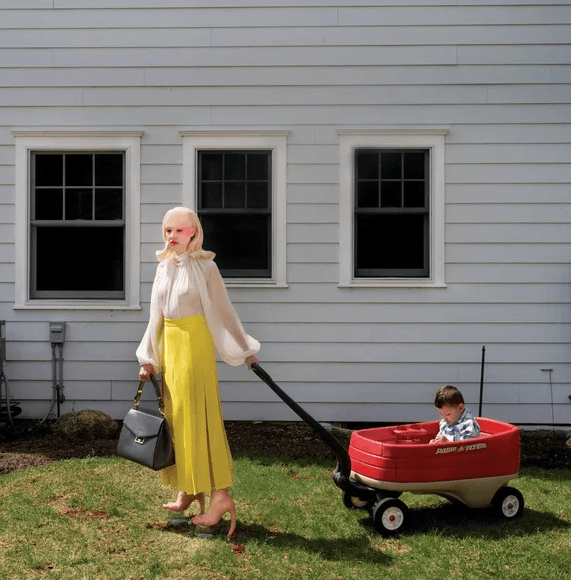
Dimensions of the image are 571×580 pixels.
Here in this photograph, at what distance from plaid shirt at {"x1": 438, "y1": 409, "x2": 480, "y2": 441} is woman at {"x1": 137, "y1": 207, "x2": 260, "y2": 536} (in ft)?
4.42

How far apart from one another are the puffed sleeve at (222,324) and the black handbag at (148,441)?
0.55 meters

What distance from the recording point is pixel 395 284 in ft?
25.9

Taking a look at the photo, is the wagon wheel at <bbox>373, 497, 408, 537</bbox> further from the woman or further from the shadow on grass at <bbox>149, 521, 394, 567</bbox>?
the woman

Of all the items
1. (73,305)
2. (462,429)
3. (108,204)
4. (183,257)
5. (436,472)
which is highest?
(108,204)

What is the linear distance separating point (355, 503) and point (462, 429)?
2.75ft

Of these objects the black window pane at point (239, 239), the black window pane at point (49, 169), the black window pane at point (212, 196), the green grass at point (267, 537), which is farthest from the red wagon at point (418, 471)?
the black window pane at point (49, 169)

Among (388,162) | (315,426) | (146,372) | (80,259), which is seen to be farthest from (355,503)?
(80,259)

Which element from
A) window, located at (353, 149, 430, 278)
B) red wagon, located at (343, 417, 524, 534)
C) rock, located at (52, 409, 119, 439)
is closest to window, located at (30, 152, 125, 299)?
rock, located at (52, 409, 119, 439)

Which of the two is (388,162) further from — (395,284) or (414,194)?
(395,284)

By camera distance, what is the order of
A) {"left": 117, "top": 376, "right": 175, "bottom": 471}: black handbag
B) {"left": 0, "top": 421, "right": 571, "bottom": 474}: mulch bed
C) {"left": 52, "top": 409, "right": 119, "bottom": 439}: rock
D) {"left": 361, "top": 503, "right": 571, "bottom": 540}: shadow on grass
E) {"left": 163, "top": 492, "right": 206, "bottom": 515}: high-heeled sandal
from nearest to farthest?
{"left": 117, "top": 376, "right": 175, "bottom": 471}: black handbag < {"left": 361, "top": 503, "right": 571, "bottom": 540}: shadow on grass < {"left": 163, "top": 492, "right": 206, "bottom": 515}: high-heeled sandal < {"left": 0, "top": 421, "right": 571, "bottom": 474}: mulch bed < {"left": 52, "top": 409, "right": 119, "bottom": 439}: rock

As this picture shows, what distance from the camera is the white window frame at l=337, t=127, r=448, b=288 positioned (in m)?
7.86

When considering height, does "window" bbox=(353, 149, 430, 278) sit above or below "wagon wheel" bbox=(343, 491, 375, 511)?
above

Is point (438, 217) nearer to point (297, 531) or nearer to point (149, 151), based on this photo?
point (149, 151)

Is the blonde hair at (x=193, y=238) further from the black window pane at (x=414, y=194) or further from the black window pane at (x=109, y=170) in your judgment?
the black window pane at (x=414, y=194)
